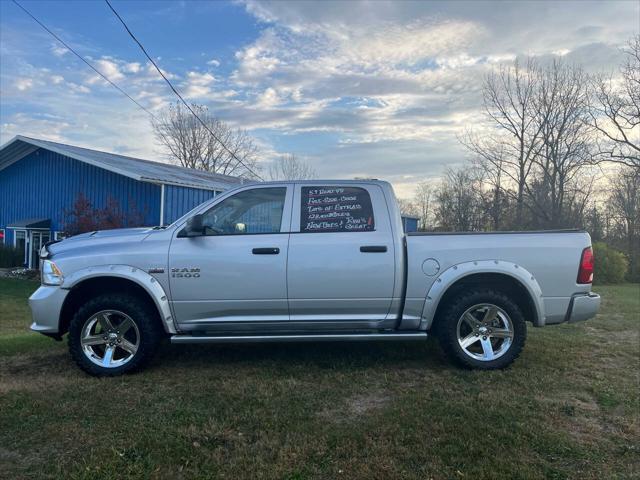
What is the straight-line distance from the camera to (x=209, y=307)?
473cm

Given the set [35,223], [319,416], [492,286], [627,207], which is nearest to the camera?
[319,416]

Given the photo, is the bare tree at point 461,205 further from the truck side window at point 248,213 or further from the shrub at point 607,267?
the truck side window at point 248,213

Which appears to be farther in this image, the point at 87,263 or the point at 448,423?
the point at 87,263

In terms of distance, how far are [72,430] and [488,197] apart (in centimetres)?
3151

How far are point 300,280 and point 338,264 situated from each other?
40 cm

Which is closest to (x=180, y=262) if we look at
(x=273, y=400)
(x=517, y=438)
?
(x=273, y=400)

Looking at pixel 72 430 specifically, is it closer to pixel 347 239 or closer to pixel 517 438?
pixel 347 239

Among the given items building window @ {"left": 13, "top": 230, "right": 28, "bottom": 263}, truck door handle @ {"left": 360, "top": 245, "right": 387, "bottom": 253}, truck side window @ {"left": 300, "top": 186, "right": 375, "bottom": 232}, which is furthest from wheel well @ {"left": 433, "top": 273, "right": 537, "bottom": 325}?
building window @ {"left": 13, "top": 230, "right": 28, "bottom": 263}

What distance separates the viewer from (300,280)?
4734 millimetres

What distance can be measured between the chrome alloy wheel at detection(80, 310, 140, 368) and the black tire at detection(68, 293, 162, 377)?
3 cm

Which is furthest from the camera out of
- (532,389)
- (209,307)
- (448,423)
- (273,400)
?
(209,307)

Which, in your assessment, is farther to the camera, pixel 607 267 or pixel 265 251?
pixel 607 267

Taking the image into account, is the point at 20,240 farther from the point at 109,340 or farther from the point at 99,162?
the point at 109,340

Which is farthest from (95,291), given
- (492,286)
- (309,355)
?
(492,286)
